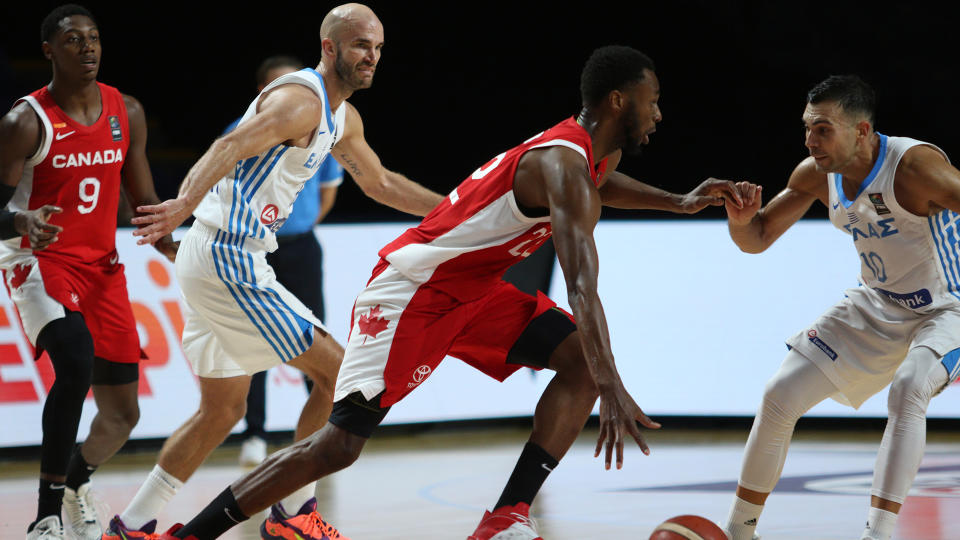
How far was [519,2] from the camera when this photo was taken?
12469mm

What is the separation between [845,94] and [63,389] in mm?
3111

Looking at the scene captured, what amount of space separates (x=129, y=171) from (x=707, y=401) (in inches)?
180

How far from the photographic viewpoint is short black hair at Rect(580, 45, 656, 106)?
3.80 metres

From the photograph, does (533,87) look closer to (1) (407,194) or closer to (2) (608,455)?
(1) (407,194)

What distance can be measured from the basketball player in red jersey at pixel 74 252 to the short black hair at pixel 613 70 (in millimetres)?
1975

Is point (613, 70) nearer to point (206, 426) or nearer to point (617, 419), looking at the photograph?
point (617, 419)

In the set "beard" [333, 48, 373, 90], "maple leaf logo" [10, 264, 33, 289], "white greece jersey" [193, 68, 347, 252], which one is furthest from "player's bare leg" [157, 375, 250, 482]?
"beard" [333, 48, 373, 90]

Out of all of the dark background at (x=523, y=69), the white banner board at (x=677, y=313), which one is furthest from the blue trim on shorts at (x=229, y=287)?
the dark background at (x=523, y=69)

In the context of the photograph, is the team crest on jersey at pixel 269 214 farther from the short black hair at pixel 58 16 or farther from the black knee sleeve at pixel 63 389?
the short black hair at pixel 58 16

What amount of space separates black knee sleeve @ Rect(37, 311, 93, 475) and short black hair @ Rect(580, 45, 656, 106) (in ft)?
7.05

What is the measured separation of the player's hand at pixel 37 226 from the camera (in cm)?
407

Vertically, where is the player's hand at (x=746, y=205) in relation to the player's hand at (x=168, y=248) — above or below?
above

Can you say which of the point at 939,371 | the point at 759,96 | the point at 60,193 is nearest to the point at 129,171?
the point at 60,193

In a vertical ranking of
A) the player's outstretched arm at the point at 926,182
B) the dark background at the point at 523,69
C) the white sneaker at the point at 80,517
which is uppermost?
the dark background at the point at 523,69
